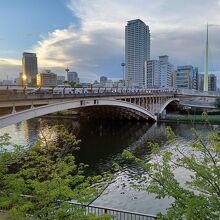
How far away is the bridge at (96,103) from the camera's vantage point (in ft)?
86.8

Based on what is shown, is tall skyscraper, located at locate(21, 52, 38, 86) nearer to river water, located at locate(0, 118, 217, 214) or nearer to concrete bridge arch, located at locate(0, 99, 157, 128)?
river water, located at locate(0, 118, 217, 214)

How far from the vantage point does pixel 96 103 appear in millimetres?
44250

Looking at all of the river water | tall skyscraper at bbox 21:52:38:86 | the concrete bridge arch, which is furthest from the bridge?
tall skyscraper at bbox 21:52:38:86

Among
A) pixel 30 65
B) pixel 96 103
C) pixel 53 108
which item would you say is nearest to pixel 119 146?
pixel 96 103

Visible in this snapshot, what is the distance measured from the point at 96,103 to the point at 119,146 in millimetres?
6887

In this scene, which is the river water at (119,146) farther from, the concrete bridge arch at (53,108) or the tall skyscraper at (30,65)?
the tall skyscraper at (30,65)

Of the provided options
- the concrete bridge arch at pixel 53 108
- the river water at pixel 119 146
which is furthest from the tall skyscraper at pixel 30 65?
the concrete bridge arch at pixel 53 108

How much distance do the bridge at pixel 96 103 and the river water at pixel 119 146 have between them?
3402 millimetres

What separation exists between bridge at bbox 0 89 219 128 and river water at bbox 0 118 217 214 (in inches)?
134

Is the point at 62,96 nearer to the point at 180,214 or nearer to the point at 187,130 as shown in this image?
the point at 180,214

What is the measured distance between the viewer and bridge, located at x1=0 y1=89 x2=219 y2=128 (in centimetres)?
2645

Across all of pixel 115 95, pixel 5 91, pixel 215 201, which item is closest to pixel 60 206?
pixel 215 201

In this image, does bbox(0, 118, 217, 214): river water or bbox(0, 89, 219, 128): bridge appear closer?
bbox(0, 118, 217, 214): river water

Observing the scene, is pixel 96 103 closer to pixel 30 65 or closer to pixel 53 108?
pixel 53 108
